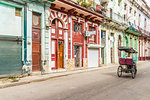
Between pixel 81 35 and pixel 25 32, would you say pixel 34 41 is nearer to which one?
pixel 25 32

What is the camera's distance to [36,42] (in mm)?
11539

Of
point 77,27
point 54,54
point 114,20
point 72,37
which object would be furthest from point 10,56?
point 114,20

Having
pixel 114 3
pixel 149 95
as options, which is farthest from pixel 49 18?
pixel 114 3

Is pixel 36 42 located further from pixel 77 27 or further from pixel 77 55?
pixel 77 27

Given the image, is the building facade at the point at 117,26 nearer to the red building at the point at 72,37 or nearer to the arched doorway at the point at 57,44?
the red building at the point at 72,37

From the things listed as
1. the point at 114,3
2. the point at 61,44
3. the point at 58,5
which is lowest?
the point at 61,44

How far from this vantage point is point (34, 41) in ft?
37.3

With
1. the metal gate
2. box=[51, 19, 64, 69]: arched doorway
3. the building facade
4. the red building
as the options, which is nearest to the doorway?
the red building

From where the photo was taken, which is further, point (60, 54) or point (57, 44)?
point (60, 54)

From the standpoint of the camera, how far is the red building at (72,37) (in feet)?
43.0

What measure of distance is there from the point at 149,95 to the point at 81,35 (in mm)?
11254

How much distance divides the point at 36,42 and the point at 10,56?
239cm

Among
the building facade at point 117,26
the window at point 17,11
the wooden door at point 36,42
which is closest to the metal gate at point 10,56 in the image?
the wooden door at point 36,42

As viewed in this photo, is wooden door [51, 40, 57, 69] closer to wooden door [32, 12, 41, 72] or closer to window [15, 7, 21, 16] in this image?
wooden door [32, 12, 41, 72]
